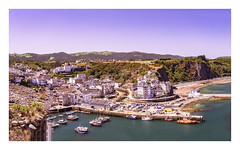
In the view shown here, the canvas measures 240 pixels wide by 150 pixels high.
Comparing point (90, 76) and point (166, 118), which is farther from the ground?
point (90, 76)

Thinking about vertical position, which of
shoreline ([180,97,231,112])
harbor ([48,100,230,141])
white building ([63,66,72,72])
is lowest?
harbor ([48,100,230,141])

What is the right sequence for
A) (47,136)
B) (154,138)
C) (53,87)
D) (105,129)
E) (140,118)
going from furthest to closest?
(53,87)
(140,118)
(105,129)
(154,138)
(47,136)

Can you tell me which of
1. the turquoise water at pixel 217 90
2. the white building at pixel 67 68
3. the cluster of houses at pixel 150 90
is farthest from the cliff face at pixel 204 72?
the white building at pixel 67 68

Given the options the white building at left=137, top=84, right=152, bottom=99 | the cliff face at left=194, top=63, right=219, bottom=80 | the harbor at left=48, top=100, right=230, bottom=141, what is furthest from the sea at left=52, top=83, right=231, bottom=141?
the cliff face at left=194, top=63, right=219, bottom=80

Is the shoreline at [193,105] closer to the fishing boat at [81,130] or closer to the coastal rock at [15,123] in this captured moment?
the fishing boat at [81,130]

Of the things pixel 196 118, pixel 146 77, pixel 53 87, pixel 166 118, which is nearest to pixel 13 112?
pixel 166 118

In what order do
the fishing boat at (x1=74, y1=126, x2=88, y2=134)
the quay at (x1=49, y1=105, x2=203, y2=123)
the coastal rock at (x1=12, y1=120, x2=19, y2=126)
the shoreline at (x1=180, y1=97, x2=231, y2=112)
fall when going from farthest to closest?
the shoreline at (x1=180, y1=97, x2=231, y2=112) < the quay at (x1=49, y1=105, x2=203, y2=123) < the fishing boat at (x1=74, y1=126, x2=88, y2=134) < the coastal rock at (x1=12, y1=120, x2=19, y2=126)

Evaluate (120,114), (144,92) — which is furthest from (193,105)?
(120,114)

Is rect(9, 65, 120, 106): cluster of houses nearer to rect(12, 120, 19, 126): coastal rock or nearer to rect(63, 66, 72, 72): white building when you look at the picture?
rect(63, 66, 72, 72): white building

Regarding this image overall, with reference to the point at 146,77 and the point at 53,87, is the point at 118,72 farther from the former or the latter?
the point at 53,87
